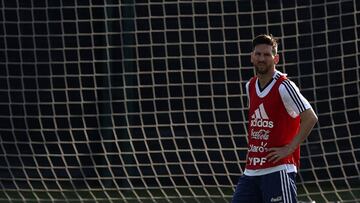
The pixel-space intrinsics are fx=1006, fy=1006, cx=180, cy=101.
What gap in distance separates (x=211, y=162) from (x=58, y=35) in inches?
76.5

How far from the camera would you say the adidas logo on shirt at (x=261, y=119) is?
6148 millimetres

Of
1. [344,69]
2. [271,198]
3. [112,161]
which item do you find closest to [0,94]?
[112,161]

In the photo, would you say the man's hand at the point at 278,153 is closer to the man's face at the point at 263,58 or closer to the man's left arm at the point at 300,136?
the man's left arm at the point at 300,136

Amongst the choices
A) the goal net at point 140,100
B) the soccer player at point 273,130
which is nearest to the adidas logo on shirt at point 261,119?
the soccer player at point 273,130

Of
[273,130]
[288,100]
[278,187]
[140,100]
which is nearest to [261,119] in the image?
[273,130]

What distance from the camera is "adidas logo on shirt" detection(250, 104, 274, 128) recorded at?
6.15 meters

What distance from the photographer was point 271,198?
6.10 metres

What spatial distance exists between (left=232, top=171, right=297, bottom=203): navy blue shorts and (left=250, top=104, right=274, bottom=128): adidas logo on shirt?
30 centimetres

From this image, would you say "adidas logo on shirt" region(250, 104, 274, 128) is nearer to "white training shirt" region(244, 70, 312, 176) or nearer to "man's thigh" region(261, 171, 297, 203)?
"white training shirt" region(244, 70, 312, 176)

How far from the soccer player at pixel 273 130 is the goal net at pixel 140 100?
11.5 ft

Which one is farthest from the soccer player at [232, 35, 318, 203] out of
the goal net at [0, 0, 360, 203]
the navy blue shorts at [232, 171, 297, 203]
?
the goal net at [0, 0, 360, 203]

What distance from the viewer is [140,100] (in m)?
10.0

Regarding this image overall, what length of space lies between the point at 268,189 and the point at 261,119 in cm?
43

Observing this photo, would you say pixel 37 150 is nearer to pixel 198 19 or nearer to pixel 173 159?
pixel 173 159
